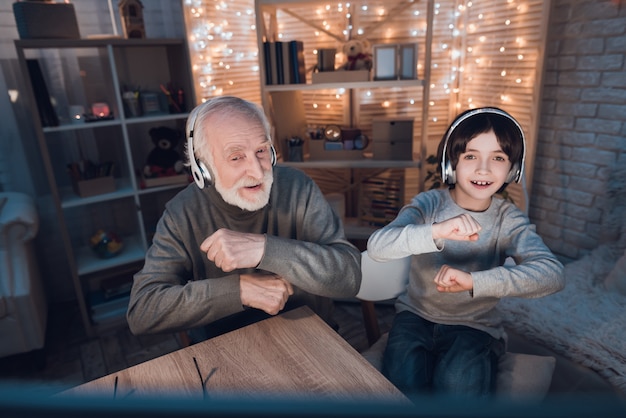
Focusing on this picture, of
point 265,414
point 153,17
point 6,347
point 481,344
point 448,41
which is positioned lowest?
point 6,347

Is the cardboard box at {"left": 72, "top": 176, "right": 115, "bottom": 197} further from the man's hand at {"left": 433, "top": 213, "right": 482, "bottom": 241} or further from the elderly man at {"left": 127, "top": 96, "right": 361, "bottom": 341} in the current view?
the man's hand at {"left": 433, "top": 213, "right": 482, "bottom": 241}

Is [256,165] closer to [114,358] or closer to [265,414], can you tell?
[265,414]

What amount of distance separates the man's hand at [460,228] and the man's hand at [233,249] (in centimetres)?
49

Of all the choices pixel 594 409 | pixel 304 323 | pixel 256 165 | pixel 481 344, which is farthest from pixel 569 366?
pixel 594 409

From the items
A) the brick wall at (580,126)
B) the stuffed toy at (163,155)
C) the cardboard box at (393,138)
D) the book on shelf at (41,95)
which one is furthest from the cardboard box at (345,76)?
the book on shelf at (41,95)

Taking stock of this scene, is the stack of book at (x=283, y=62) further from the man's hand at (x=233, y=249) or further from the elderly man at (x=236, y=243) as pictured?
the man's hand at (x=233, y=249)

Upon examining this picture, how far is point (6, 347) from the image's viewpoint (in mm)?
2279

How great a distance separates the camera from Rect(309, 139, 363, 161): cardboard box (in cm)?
287

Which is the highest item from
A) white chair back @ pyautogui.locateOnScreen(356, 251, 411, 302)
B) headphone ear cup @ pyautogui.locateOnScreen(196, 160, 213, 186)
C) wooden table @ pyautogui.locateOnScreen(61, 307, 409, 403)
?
headphone ear cup @ pyautogui.locateOnScreen(196, 160, 213, 186)

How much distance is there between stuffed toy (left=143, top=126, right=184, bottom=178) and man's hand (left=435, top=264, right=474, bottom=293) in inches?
81.9

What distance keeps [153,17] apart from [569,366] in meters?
3.10

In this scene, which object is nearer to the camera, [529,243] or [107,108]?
[529,243]

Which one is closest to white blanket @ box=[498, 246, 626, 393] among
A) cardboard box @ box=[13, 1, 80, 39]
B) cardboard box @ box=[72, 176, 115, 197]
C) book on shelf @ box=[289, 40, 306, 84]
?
book on shelf @ box=[289, 40, 306, 84]

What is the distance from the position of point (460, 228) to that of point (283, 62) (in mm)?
1891
